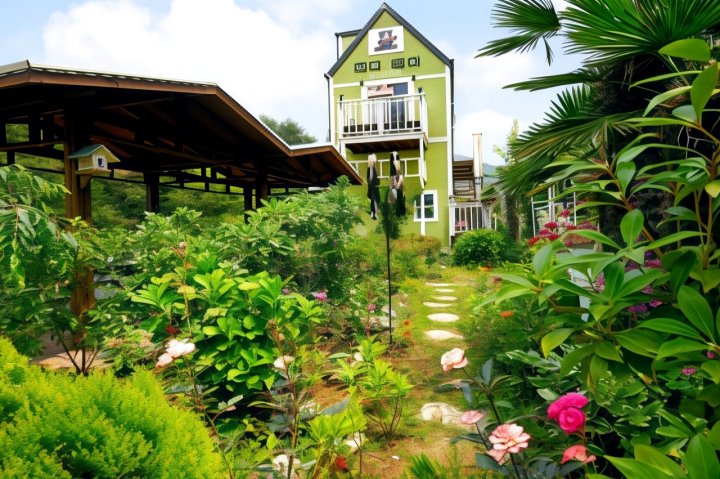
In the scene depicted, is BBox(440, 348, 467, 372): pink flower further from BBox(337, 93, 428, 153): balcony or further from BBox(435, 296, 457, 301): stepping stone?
BBox(337, 93, 428, 153): balcony

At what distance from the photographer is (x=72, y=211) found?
419 centimetres

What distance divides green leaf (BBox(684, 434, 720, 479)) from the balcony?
13.7 metres

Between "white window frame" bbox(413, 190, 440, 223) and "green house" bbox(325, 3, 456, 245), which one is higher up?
"green house" bbox(325, 3, 456, 245)

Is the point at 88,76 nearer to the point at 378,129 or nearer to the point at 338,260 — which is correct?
the point at 338,260

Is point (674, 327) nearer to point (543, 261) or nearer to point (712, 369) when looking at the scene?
point (712, 369)

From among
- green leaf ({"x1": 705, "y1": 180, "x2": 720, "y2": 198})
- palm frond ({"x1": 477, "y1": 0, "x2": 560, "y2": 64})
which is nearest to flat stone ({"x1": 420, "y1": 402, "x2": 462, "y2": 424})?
green leaf ({"x1": 705, "y1": 180, "x2": 720, "y2": 198})

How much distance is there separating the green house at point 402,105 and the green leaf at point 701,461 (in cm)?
1399

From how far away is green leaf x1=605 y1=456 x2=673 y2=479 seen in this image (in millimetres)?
808

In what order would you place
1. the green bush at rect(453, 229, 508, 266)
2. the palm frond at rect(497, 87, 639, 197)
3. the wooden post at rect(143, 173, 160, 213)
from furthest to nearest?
the green bush at rect(453, 229, 508, 266) → the wooden post at rect(143, 173, 160, 213) → the palm frond at rect(497, 87, 639, 197)

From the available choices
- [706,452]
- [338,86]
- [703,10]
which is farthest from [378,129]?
[706,452]

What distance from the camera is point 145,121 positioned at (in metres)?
6.15

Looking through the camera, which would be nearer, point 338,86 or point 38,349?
point 38,349

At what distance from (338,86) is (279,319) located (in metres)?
15.4

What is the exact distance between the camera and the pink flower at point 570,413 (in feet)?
3.87
